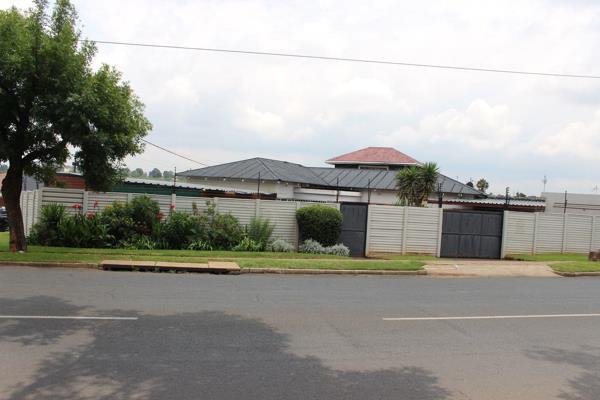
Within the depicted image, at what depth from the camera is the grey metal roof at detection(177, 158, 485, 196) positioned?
33.9 m

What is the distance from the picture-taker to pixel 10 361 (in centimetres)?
588

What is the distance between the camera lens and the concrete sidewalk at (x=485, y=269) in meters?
17.0

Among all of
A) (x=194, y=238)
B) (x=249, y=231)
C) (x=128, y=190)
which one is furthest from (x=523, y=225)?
(x=128, y=190)

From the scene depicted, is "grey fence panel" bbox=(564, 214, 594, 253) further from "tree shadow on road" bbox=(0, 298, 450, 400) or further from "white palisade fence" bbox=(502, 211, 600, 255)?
"tree shadow on road" bbox=(0, 298, 450, 400)

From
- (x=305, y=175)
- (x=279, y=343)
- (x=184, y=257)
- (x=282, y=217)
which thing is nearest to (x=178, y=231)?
(x=184, y=257)

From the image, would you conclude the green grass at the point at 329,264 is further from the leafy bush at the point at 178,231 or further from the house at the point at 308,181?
the house at the point at 308,181

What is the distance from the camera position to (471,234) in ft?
76.4

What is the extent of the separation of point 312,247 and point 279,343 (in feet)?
42.6

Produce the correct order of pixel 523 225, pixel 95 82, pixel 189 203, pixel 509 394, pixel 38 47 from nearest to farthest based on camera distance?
pixel 509 394
pixel 38 47
pixel 95 82
pixel 189 203
pixel 523 225

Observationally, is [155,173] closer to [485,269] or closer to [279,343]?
[485,269]

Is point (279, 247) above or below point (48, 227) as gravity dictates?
below

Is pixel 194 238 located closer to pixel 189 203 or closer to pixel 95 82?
pixel 189 203

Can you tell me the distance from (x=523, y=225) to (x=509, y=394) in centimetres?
2000

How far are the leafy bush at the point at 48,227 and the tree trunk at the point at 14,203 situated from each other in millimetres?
1986
